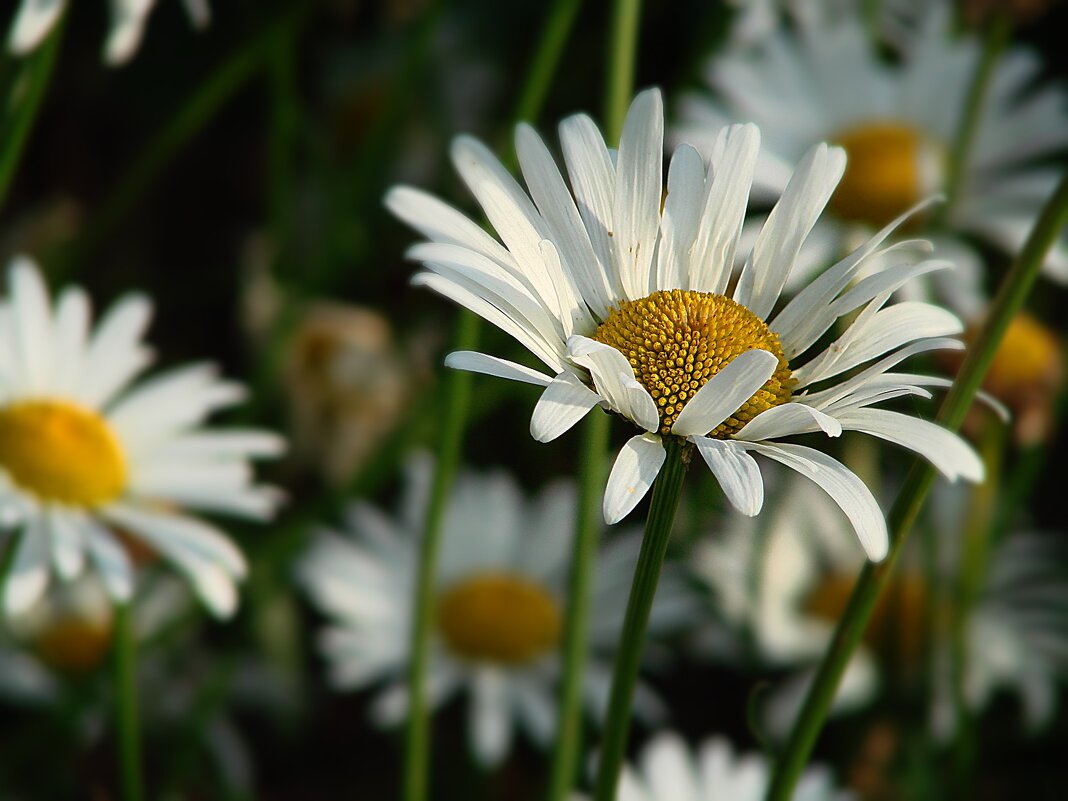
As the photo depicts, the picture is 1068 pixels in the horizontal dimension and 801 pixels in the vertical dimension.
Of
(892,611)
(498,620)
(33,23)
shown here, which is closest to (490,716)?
(498,620)

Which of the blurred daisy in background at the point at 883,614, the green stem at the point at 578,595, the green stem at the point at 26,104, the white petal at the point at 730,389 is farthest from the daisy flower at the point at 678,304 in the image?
the blurred daisy in background at the point at 883,614

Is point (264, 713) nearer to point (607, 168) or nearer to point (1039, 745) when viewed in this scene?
point (1039, 745)

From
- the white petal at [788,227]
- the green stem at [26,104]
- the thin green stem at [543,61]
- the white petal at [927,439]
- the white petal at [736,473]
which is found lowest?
the white petal at [736,473]

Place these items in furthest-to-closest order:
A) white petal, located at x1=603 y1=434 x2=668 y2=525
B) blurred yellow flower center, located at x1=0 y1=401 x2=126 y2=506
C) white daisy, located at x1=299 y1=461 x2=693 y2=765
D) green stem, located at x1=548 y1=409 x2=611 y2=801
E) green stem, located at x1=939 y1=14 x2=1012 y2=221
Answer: white daisy, located at x1=299 y1=461 x2=693 y2=765, green stem, located at x1=939 y1=14 x2=1012 y2=221, blurred yellow flower center, located at x1=0 y1=401 x2=126 y2=506, green stem, located at x1=548 y1=409 x2=611 y2=801, white petal, located at x1=603 y1=434 x2=668 y2=525

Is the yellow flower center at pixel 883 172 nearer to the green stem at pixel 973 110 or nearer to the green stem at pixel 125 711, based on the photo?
the green stem at pixel 973 110

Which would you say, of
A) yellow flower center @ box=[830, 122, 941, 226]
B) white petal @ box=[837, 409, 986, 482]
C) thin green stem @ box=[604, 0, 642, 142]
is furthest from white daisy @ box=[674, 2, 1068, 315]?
white petal @ box=[837, 409, 986, 482]

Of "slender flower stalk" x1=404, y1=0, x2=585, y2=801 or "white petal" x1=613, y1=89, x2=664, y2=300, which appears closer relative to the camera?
"white petal" x1=613, y1=89, x2=664, y2=300

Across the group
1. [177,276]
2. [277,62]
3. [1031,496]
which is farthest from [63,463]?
[1031,496]

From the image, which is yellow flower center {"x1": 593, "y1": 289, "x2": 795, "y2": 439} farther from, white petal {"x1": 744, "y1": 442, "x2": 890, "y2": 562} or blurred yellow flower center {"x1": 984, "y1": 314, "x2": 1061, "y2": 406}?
blurred yellow flower center {"x1": 984, "y1": 314, "x2": 1061, "y2": 406}
